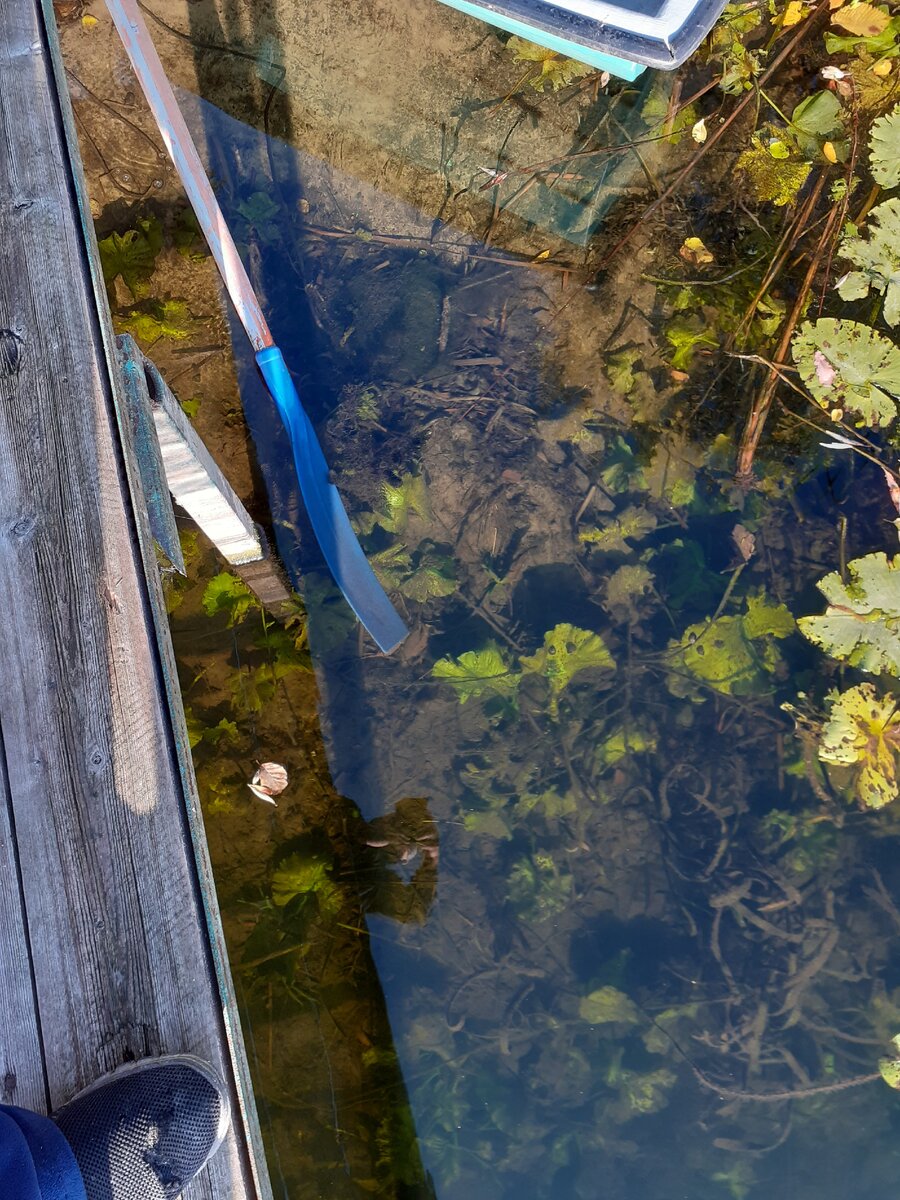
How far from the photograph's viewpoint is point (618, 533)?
317 cm

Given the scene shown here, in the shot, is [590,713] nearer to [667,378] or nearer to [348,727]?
[348,727]

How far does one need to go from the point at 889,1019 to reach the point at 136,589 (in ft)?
10.7

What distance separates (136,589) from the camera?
178cm

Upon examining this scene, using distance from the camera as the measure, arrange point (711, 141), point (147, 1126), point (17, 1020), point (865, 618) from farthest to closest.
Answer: point (711, 141)
point (865, 618)
point (17, 1020)
point (147, 1126)

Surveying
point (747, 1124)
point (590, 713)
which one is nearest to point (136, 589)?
point (590, 713)

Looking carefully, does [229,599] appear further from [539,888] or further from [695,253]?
[695,253]

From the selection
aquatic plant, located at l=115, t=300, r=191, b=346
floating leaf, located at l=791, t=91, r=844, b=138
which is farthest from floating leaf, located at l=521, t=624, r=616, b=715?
floating leaf, located at l=791, t=91, r=844, b=138

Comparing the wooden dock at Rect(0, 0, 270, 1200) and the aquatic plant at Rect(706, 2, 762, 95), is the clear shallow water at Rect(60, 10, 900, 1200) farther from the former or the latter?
the wooden dock at Rect(0, 0, 270, 1200)

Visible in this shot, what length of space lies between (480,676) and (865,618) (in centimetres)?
150

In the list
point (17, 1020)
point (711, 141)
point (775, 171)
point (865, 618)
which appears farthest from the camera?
point (711, 141)

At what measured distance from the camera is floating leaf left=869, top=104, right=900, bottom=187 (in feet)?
9.34

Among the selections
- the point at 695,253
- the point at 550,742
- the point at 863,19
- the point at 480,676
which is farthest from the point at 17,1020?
the point at 863,19

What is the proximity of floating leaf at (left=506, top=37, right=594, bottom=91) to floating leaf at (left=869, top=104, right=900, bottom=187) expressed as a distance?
4.07 feet

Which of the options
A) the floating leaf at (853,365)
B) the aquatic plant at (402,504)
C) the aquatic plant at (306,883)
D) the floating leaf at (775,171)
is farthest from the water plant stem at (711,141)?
the aquatic plant at (306,883)
